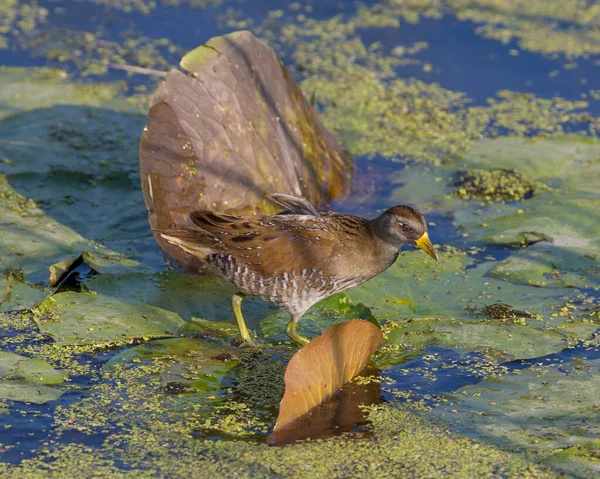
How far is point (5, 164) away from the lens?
24.4ft

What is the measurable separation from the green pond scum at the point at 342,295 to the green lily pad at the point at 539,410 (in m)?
0.01

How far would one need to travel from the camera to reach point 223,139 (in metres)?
6.32

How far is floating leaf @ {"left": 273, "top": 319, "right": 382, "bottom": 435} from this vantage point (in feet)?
15.1

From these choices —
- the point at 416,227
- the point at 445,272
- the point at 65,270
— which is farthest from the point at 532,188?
the point at 65,270

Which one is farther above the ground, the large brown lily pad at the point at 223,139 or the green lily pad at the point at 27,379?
the large brown lily pad at the point at 223,139

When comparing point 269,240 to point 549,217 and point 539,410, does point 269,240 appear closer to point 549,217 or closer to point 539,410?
point 539,410

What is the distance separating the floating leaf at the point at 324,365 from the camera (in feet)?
15.1

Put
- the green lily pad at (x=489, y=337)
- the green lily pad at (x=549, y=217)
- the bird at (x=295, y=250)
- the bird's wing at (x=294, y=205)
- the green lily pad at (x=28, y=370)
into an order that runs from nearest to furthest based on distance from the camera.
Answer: the green lily pad at (x=28, y=370) → the green lily pad at (x=489, y=337) → the bird at (x=295, y=250) → the bird's wing at (x=294, y=205) → the green lily pad at (x=549, y=217)

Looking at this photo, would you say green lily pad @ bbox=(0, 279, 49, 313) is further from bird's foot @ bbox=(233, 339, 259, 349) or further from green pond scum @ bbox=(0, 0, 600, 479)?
bird's foot @ bbox=(233, 339, 259, 349)

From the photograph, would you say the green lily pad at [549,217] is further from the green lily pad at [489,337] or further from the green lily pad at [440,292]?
the green lily pad at [489,337]

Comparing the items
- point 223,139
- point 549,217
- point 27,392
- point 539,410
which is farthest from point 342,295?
point 27,392

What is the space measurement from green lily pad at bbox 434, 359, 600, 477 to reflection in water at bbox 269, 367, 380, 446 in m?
0.40

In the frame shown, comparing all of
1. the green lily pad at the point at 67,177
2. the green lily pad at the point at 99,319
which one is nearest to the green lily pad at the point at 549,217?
the green lily pad at the point at 99,319

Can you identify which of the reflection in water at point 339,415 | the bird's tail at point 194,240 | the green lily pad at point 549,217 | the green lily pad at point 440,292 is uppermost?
the bird's tail at point 194,240
